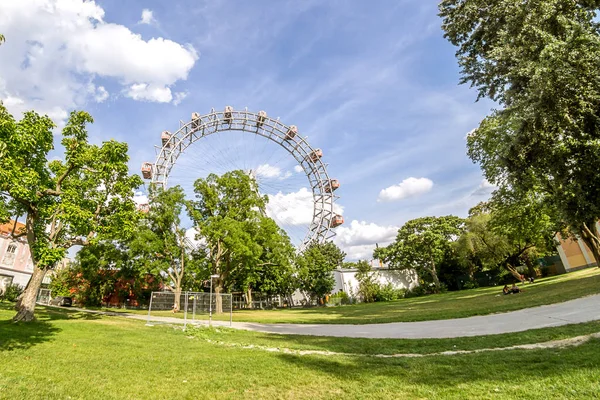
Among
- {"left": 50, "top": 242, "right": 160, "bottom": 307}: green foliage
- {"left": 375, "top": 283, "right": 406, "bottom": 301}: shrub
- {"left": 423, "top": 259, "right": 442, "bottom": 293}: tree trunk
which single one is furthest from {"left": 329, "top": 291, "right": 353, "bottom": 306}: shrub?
{"left": 50, "top": 242, "right": 160, "bottom": 307}: green foliage

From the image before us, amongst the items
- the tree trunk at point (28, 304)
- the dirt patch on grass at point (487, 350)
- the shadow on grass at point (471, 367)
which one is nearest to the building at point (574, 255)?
the dirt patch on grass at point (487, 350)

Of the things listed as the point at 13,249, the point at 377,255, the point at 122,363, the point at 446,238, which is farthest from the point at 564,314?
the point at 13,249

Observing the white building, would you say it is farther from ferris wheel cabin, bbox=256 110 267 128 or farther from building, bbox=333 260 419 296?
ferris wheel cabin, bbox=256 110 267 128

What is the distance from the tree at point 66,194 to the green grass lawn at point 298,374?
6.07m

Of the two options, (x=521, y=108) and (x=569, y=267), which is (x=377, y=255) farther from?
(x=521, y=108)

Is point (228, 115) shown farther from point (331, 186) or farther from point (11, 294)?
point (11, 294)

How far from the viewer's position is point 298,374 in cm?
521

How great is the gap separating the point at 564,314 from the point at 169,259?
2701 cm

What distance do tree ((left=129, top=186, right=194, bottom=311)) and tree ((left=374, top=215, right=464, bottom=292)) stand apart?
102ft

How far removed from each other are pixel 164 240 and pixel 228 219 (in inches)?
256

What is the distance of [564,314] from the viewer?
947 centimetres

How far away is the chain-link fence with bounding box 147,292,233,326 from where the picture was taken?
619 inches

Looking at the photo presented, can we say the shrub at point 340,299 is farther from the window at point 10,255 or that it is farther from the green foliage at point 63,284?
the window at point 10,255

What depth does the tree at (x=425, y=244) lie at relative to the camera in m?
44.0
